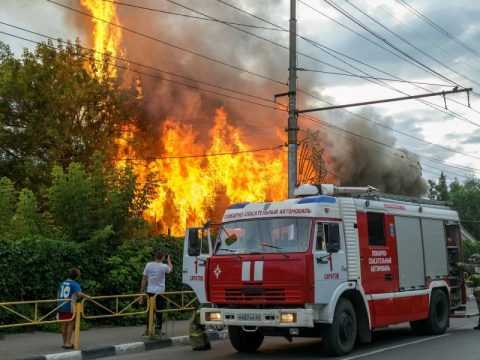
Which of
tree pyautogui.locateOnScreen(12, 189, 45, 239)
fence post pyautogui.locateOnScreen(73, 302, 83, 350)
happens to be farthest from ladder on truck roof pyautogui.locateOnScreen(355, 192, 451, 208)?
tree pyautogui.locateOnScreen(12, 189, 45, 239)

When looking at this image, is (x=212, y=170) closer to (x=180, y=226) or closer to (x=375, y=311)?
(x=180, y=226)

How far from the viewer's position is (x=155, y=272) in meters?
12.4

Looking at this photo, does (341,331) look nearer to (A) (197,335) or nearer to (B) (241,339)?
(B) (241,339)

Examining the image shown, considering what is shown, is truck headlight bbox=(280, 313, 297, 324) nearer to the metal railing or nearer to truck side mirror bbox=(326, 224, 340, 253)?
truck side mirror bbox=(326, 224, 340, 253)

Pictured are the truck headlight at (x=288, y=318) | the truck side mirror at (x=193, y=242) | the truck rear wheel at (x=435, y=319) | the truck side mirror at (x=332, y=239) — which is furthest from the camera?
the truck rear wheel at (x=435, y=319)

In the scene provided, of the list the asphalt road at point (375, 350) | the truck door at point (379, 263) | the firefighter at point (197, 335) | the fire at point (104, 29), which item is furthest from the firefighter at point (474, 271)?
the fire at point (104, 29)

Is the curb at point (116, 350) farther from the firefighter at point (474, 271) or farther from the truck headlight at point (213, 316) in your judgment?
the firefighter at point (474, 271)

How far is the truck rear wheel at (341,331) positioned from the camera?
9602mm

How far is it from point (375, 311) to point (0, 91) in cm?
2296

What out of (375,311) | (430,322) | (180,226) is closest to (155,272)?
(375,311)

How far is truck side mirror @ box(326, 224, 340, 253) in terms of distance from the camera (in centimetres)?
959

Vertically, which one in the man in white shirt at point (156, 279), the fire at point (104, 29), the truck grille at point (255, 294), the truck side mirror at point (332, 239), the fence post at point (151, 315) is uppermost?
the fire at point (104, 29)

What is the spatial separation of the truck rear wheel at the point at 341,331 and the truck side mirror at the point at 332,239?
1.02 metres

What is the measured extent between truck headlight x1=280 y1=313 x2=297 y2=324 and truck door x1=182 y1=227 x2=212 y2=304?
1862 millimetres
